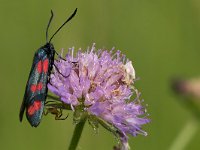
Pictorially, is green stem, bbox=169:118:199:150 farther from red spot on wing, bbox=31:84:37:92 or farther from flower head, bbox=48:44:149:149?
red spot on wing, bbox=31:84:37:92

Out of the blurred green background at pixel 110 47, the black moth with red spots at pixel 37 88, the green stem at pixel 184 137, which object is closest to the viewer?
the black moth with red spots at pixel 37 88

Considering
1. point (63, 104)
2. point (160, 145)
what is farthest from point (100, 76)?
point (160, 145)

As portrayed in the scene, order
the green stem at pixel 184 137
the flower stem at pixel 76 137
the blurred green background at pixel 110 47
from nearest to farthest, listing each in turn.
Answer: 1. the flower stem at pixel 76 137
2. the green stem at pixel 184 137
3. the blurred green background at pixel 110 47

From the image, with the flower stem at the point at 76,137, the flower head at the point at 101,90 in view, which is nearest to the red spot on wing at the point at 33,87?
the flower head at the point at 101,90

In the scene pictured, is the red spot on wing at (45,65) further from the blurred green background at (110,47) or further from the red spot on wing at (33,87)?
the blurred green background at (110,47)

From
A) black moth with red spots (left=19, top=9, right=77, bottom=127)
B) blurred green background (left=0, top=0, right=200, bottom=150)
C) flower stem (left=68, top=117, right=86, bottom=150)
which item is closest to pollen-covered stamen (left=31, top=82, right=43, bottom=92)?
black moth with red spots (left=19, top=9, right=77, bottom=127)
